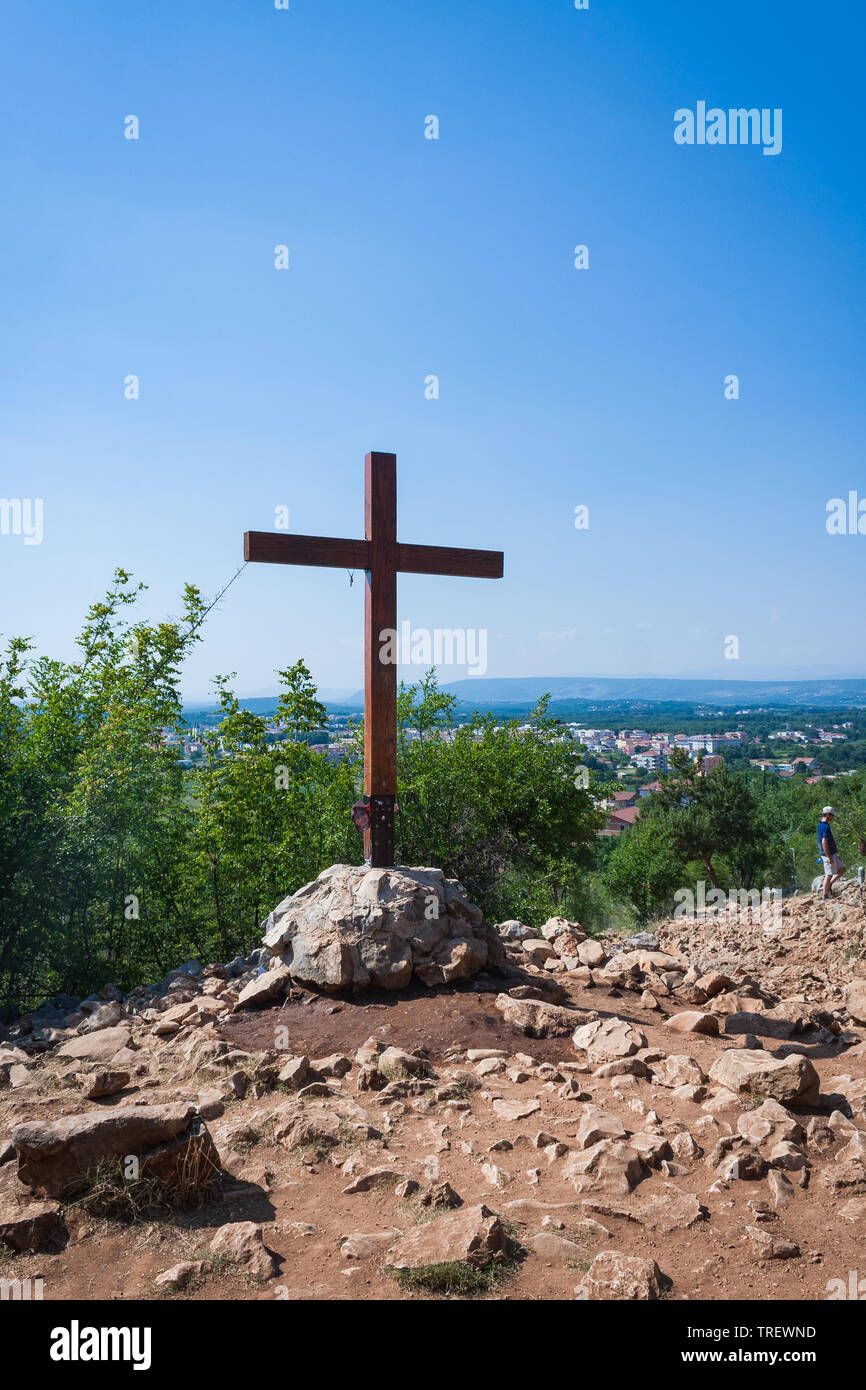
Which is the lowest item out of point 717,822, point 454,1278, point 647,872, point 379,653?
point 647,872

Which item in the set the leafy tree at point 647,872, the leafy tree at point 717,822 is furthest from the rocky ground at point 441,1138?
the leafy tree at point 717,822

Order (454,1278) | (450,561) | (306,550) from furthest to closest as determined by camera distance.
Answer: (450,561)
(306,550)
(454,1278)

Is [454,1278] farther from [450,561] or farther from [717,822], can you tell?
[717,822]

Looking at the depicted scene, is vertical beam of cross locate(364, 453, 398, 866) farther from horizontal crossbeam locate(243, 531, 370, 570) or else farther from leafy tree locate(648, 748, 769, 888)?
leafy tree locate(648, 748, 769, 888)

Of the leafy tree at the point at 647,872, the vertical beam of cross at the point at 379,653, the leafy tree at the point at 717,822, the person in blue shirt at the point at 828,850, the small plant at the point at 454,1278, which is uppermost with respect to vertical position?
the vertical beam of cross at the point at 379,653

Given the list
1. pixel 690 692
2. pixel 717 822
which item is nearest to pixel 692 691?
pixel 690 692

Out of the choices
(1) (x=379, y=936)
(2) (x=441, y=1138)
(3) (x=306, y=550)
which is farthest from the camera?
(3) (x=306, y=550)

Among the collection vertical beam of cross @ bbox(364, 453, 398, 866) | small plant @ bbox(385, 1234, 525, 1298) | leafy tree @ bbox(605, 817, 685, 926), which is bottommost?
leafy tree @ bbox(605, 817, 685, 926)

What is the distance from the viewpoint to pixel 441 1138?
184 inches

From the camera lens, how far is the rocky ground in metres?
3.44

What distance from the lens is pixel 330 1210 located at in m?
3.92

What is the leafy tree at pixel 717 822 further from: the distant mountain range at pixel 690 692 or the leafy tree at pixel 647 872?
Answer: the distant mountain range at pixel 690 692

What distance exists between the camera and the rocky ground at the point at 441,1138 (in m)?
3.44

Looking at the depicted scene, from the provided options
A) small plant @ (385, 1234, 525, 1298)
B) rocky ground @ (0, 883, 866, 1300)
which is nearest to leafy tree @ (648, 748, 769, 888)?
rocky ground @ (0, 883, 866, 1300)
